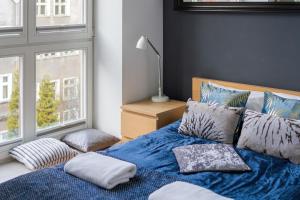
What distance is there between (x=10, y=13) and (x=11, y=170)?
3.95 feet

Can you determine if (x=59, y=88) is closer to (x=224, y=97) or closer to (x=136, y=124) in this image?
(x=136, y=124)

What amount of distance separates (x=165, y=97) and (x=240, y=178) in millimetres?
1658

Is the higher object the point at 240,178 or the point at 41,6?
the point at 41,6

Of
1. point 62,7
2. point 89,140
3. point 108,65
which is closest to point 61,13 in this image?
point 62,7

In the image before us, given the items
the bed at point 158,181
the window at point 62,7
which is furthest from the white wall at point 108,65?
the bed at point 158,181

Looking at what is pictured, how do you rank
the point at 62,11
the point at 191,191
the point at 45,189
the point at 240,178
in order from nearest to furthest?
the point at 191,191
the point at 45,189
the point at 240,178
the point at 62,11

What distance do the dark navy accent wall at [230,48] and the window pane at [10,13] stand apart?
1344 millimetres

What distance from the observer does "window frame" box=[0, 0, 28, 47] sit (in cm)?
347

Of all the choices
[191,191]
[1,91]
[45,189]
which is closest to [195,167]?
[191,191]

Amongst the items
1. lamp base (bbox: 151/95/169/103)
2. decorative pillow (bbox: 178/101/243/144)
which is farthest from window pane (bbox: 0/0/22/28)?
decorative pillow (bbox: 178/101/243/144)

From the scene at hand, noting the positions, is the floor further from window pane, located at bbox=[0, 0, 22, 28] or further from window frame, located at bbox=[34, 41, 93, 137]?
window pane, located at bbox=[0, 0, 22, 28]

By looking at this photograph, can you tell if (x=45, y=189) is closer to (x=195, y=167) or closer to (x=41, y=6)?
(x=195, y=167)

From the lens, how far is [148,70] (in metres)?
4.23

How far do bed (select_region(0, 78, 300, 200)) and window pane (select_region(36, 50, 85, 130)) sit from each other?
1.11 metres
